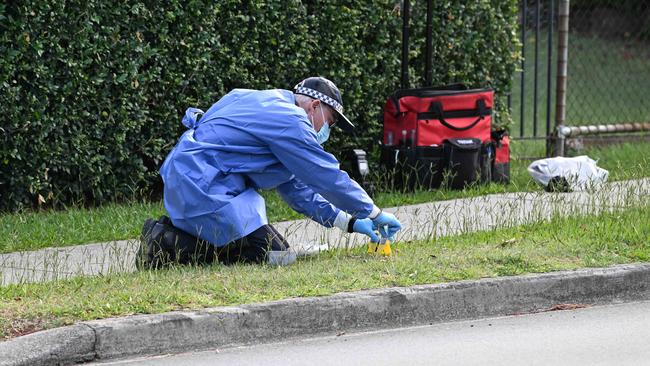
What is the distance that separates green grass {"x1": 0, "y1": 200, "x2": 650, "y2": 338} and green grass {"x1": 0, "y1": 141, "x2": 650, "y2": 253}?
1.59m

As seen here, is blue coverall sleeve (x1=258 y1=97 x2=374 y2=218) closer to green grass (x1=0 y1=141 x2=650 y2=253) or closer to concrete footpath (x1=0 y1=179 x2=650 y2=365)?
concrete footpath (x1=0 y1=179 x2=650 y2=365)

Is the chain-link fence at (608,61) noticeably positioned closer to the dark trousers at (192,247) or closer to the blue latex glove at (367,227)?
the blue latex glove at (367,227)

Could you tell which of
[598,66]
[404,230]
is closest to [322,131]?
[404,230]

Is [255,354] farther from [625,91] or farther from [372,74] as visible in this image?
[625,91]

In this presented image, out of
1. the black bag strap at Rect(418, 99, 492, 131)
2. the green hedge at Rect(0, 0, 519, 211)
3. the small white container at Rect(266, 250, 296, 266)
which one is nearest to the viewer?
the small white container at Rect(266, 250, 296, 266)

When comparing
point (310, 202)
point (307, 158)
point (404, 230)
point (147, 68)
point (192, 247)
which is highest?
point (147, 68)

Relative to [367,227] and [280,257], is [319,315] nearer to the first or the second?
[280,257]

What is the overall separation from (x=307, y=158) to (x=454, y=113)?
3438 millimetres

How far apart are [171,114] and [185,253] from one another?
9.16 feet

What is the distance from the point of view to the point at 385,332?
593 centimetres

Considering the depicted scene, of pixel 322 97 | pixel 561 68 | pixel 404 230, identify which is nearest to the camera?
pixel 322 97

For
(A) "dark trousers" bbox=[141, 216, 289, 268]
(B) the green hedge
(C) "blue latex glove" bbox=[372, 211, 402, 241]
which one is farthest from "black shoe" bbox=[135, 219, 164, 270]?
(B) the green hedge

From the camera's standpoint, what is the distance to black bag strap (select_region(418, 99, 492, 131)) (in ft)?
31.7

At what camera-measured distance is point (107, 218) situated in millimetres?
8508
